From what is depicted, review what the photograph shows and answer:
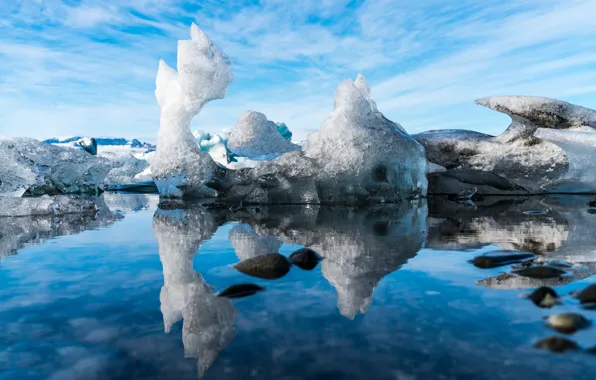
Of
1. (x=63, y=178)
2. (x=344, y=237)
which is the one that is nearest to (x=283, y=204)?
(x=344, y=237)

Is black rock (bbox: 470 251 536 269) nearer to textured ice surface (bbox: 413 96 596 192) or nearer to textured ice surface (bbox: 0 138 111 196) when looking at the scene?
textured ice surface (bbox: 413 96 596 192)

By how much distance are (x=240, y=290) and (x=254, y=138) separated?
7744 mm

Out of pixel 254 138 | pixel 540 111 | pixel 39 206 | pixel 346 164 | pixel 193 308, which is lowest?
pixel 193 308

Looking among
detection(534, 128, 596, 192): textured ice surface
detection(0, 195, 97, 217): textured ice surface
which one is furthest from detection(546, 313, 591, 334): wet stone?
detection(534, 128, 596, 192): textured ice surface

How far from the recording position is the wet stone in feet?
4.61

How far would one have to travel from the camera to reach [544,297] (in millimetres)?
1693

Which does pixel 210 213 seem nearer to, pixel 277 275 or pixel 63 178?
pixel 277 275

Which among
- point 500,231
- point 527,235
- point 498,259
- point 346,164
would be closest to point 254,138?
point 346,164

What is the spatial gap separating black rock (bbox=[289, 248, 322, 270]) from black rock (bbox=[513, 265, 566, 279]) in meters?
1.04

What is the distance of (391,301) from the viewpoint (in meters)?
1.79

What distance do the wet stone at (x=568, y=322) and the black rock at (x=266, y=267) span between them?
3.95ft

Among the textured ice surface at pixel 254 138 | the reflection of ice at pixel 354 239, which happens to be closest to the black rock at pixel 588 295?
the reflection of ice at pixel 354 239

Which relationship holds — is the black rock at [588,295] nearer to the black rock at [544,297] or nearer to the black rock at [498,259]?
the black rock at [544,297]

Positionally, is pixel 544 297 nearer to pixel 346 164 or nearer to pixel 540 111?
pixel 346 164
